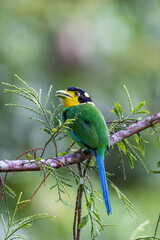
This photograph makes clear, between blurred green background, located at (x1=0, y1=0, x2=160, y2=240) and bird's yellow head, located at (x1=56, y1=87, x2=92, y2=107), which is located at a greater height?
blurred green background, located at (x1=0, y1=0, x2=160, y2=240)

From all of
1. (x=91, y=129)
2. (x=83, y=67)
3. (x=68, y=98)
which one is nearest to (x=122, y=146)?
(x=91, y=129)

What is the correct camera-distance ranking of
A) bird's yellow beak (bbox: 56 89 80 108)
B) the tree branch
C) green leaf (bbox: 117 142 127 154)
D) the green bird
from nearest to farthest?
the tree branch → green leaf (bbox: 117 142 127 154) → the green bird → bird's yellow beak (bbox: 56 89 80 108)

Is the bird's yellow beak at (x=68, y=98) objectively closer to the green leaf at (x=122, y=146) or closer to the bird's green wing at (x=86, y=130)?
the bird's green wing at (x=86, y=130)

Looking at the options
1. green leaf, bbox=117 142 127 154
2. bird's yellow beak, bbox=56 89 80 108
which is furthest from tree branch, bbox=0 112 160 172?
bird's yellow beak, bbox=56 89 80 108

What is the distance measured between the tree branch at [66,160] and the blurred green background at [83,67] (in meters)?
2.53

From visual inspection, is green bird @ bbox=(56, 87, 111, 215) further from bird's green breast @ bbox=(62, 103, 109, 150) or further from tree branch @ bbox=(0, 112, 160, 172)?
tree branch @ bbox=(0, 112, 160, 172)

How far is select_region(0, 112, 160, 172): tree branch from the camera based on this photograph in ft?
7.26

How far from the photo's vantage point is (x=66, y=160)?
2398 mm

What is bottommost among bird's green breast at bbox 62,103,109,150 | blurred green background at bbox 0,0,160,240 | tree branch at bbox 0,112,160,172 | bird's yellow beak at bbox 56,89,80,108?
tree branch at bbox 0,112,160,172

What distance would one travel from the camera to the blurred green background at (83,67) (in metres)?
5.14

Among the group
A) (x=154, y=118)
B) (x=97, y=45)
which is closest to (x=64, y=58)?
(x=97, y=45)

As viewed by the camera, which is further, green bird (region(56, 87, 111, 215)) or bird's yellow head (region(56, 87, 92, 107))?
bird's yellow head (region(56, 87, 92, 107))

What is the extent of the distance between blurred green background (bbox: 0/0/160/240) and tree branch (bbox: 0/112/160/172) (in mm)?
2529

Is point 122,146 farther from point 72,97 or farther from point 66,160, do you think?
point 72,97
